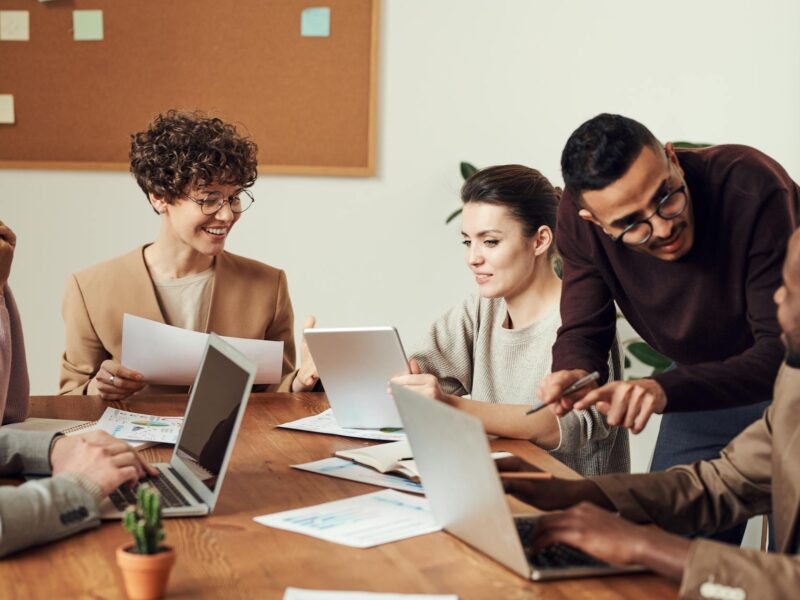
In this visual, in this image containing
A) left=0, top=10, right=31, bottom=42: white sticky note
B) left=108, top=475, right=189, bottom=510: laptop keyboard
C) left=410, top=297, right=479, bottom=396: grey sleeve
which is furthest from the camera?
left=0, top=10, right=31, bottom=42: white sticky note

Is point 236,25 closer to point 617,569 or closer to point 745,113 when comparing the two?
point 745,113

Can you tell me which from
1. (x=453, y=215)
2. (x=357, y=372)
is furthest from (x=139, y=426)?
(x=453, y=215)

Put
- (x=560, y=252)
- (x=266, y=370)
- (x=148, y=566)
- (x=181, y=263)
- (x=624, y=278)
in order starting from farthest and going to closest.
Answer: (x=181, y=263) → (x=266, y=370) → (x=560, y=252) → (x=624, y=278) → (x=148, y=566)

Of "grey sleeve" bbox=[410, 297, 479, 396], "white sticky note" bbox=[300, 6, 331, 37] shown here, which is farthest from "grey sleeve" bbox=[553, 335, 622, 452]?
"white sticky note" bbox=[300, 6, 331, 37]

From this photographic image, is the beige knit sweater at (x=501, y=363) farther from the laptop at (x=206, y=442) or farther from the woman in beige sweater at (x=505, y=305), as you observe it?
the laptop at (x=206, y=442)

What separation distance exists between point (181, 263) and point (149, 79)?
1175mm

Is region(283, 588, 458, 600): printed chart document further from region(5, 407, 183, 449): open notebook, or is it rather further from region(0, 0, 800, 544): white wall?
region(0, 0, 800, 544): white wall

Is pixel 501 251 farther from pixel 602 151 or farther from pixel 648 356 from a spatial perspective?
pixel 648 356

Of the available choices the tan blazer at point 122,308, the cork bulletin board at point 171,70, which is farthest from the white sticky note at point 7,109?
the tan blazer at point 122,308

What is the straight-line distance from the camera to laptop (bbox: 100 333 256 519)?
140 cm

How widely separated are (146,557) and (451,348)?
135 centimetres

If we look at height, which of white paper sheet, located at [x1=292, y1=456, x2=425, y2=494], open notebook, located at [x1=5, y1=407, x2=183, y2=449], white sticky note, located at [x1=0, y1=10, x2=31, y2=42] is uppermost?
white sticky note, located at [x1=0, y1=10, x2=31, y2=42]

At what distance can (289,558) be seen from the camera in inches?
49.3

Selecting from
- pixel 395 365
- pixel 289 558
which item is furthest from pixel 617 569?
pixel 395 365
